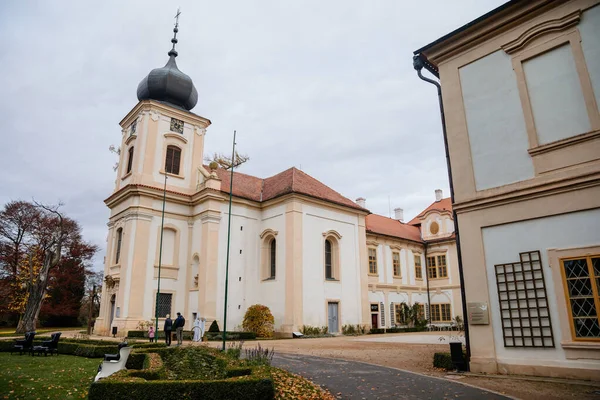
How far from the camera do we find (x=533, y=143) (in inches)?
381

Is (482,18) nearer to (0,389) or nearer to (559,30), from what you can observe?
(559,30)

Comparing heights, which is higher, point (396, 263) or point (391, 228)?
point (391, 228)

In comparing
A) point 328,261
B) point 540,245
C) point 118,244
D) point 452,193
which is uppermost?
point 118,244

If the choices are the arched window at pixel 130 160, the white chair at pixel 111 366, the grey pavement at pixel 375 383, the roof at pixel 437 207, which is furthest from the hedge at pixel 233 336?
the roof at pixel 437 207

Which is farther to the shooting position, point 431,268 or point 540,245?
point 431,268

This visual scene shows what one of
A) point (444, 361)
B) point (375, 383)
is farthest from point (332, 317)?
point (375, 383)

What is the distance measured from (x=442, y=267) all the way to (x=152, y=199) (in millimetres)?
26595

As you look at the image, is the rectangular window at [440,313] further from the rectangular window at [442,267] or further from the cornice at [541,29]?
the cornice at [541,29]

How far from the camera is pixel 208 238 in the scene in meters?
26.0

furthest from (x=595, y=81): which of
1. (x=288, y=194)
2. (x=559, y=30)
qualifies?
(x=288, y=194)

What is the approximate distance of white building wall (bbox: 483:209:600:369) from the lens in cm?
855

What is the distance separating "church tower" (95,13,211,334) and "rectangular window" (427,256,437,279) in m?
23.0

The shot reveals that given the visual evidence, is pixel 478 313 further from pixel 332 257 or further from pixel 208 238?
pixel 332 257

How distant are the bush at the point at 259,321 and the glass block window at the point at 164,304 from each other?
17.2 ft
